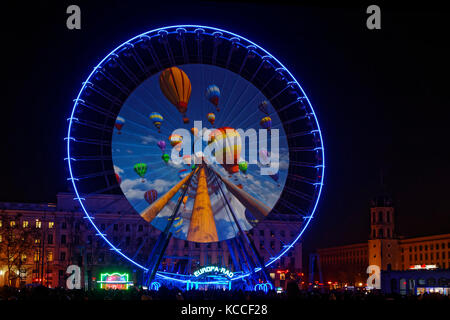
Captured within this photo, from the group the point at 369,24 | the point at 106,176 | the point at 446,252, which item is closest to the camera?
the point at 369,24

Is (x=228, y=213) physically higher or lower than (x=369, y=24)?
lower

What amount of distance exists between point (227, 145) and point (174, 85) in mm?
4739

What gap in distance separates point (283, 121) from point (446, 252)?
5391 inches

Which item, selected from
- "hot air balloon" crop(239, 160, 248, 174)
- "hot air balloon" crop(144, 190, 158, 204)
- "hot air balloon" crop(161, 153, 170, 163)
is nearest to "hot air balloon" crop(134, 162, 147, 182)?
"hot air balloon" crop(144, 190, 158, 204)

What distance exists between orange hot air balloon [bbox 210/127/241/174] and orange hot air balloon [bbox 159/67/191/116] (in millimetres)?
2818

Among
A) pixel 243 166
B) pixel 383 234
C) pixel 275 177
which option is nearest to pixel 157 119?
pixel 243 166

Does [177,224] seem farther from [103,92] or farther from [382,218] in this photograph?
[382,218]

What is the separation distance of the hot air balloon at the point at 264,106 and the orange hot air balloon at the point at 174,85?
4513 millimetres

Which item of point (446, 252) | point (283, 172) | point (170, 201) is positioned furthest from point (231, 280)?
point (446, 252)

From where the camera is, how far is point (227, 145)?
123 ft

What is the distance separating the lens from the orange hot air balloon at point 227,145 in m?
37.2

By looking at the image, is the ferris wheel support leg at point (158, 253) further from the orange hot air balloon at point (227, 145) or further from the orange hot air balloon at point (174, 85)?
the orange hot air balloon at point (174, 85)
